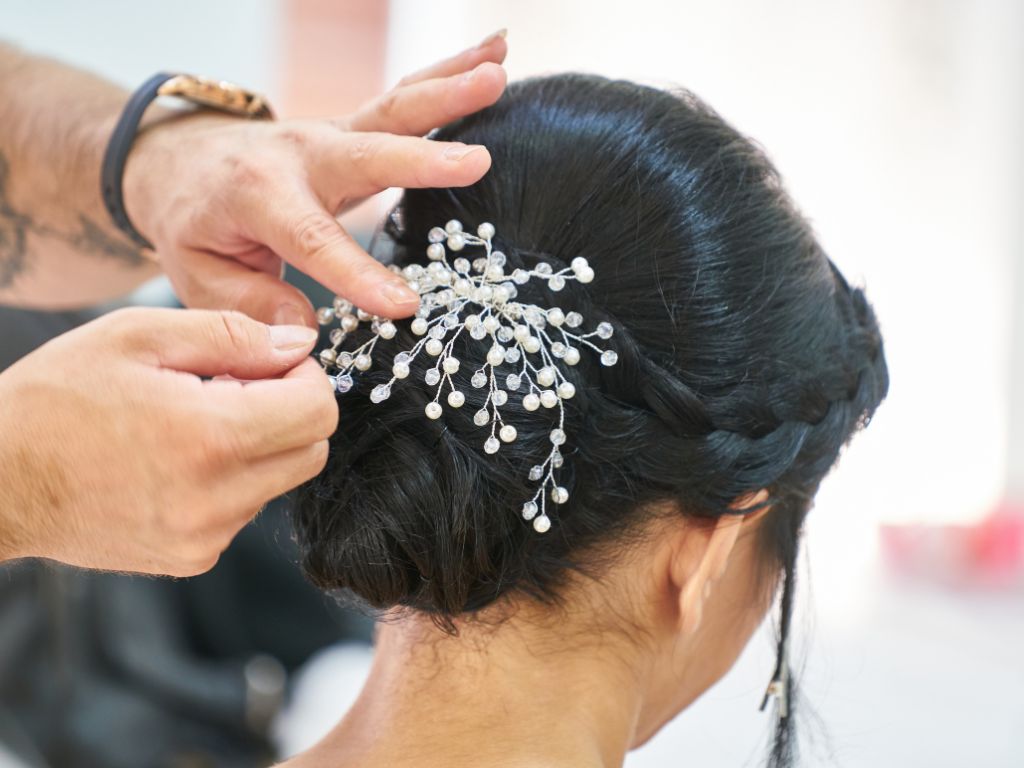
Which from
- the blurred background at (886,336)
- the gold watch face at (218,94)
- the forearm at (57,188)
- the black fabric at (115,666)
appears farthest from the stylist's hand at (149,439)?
the blurred background at (886,336)

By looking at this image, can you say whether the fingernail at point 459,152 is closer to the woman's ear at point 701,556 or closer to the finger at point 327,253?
the finger at point 327,253

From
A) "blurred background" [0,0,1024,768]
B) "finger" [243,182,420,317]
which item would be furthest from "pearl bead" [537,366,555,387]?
"blurred background" [0,0,1024,768]

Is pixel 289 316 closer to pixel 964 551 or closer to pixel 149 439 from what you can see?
pixel 149 439

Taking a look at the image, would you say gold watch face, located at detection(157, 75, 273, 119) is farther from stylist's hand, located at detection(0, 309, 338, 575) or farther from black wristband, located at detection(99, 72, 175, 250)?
stylist's hand, located at detection(0, 309, 338, 575)

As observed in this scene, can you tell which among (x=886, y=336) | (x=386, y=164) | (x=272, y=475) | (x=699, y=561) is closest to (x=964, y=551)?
(x=886, y=336)

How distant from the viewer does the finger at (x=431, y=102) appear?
911mm

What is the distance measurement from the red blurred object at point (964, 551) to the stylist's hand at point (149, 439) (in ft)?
7.28

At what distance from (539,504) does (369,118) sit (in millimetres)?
438

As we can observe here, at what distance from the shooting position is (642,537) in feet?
2.84

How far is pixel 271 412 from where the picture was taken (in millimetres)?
692

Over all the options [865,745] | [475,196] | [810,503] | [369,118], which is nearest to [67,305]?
[369,118]

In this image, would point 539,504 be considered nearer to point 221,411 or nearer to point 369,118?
point 221,411

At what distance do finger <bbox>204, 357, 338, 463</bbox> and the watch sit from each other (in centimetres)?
54

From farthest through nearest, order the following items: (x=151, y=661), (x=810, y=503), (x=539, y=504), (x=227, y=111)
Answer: (x=151, y=661) < (x=227, y=111) < (x=810, y=503) < (x=539, y=504)
